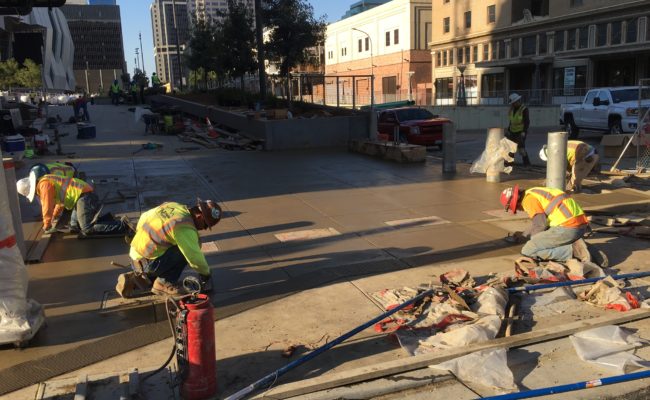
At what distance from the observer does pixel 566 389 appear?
3.74 m

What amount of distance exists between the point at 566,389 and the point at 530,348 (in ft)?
2.31

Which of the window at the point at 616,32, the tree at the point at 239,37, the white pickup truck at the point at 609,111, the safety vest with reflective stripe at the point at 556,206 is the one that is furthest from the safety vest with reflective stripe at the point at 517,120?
the window at the point at 616,32

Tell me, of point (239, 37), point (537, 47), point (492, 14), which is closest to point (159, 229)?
point (239, 37)

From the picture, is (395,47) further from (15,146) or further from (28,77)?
(15,146)

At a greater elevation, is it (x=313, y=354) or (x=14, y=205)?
(x=14, y=205)

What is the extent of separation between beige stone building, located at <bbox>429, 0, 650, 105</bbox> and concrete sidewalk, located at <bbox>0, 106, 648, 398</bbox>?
102 feet

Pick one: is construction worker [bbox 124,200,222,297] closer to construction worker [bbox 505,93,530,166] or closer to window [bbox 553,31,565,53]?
construction worker [bbox 505,93,530,166]

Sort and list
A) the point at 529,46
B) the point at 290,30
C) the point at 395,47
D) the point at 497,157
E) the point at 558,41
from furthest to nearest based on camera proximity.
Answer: the point at 395,47
the point at 529,46
the point at 558,41
the point at 290,30
the point at 497,157

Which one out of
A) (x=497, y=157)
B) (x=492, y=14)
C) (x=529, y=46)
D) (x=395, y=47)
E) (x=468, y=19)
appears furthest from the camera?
(x=395, y=47)

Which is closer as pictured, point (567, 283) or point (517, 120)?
point (567, 283)

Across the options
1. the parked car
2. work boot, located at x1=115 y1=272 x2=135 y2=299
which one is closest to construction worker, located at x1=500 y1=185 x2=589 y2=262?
work boot, located at x1=115 y1=272 x2=135 y2=299

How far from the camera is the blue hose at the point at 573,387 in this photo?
3.63 metres

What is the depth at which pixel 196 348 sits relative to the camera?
3719 millimetres

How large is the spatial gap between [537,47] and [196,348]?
4886 cm
